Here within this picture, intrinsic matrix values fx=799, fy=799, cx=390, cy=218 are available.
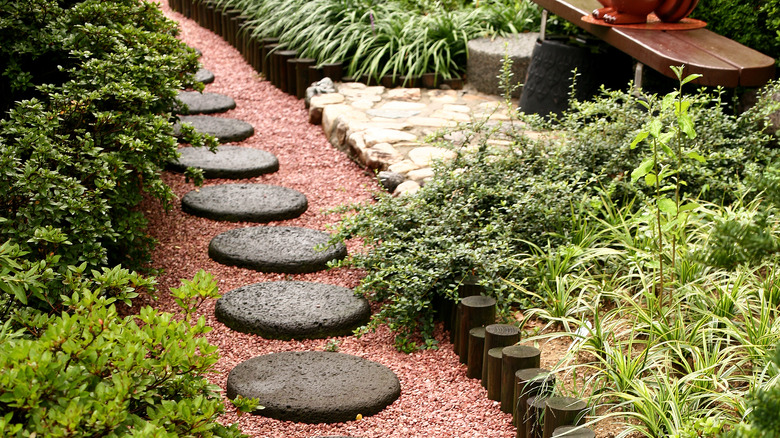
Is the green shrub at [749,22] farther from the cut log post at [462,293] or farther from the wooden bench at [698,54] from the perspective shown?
the cut log post at [462,293]

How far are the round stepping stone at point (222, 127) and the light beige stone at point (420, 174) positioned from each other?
1.77 m

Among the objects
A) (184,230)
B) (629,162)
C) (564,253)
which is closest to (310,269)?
(184,230)

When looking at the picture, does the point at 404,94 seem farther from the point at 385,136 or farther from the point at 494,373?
the point at 494,373

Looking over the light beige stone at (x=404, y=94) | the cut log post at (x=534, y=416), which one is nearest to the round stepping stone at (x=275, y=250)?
the cut log post at (x=534, y=416)

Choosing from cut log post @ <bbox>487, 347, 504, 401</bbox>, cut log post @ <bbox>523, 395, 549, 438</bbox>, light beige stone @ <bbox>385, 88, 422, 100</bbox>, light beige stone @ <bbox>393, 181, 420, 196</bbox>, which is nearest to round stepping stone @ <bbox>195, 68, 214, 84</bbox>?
light beige stone @ <bbox>385, 88, 422, 100</bbox>

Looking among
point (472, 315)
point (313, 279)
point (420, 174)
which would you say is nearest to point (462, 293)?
point (472, 315)

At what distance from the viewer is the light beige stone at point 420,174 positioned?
465cm

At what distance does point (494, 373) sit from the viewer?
296cm

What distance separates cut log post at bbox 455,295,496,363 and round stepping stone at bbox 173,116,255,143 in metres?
3.19

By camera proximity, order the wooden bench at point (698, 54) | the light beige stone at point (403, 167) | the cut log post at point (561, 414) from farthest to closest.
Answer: the light beige stone at point (403, 167) → the wooden bench at point (698, 54) → the cut log post at point (561, 414)

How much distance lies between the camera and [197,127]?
19.8 feet

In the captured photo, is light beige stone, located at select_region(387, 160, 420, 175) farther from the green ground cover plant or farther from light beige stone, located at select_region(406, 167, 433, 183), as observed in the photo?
the green ground cover plant

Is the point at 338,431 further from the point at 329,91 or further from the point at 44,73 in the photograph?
the point at 329,91

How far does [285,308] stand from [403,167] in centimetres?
161
